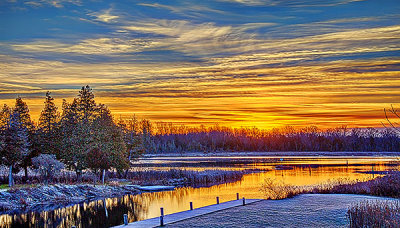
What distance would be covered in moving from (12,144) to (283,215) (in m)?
35.4

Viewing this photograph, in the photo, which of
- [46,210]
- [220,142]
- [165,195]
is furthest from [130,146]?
[220,142]

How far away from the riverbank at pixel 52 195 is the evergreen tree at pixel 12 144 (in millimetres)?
5985

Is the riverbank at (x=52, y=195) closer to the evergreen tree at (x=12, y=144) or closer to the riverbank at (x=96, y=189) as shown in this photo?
the riverbank at (x=96, y=189)

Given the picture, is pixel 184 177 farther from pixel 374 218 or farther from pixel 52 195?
pixel 374 218

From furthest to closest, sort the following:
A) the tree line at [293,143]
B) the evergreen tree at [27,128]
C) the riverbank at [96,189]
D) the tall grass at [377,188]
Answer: the tree line at [293,143], the evergreen tree at [27,128], the riverbank at [96,189], the tall grass at [377,188]

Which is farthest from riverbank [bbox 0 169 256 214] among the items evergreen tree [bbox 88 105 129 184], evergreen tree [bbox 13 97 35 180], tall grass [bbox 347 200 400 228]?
tall grass [bbox 347 200 400 228]

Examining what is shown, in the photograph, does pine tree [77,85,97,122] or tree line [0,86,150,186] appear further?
pine tree [77,85,97,122]

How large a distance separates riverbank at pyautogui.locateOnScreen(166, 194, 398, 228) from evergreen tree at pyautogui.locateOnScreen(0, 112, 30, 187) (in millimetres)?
30032

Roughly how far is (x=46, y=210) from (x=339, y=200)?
82.0 ft

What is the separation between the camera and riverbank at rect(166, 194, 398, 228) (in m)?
21.8

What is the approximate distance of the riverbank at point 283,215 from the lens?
71.6 feet

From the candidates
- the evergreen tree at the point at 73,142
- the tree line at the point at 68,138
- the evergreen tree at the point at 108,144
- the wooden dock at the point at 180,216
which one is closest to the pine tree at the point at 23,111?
the tree line at the point at 68,138

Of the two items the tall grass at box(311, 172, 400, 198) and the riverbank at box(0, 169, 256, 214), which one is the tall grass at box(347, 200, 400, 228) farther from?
the riverbank at box(0, 169, 256, 214)

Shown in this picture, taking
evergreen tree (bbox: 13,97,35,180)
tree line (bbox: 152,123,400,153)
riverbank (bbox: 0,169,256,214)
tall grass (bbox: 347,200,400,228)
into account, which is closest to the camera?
tall grass (bbox: 347,200,400,228)
